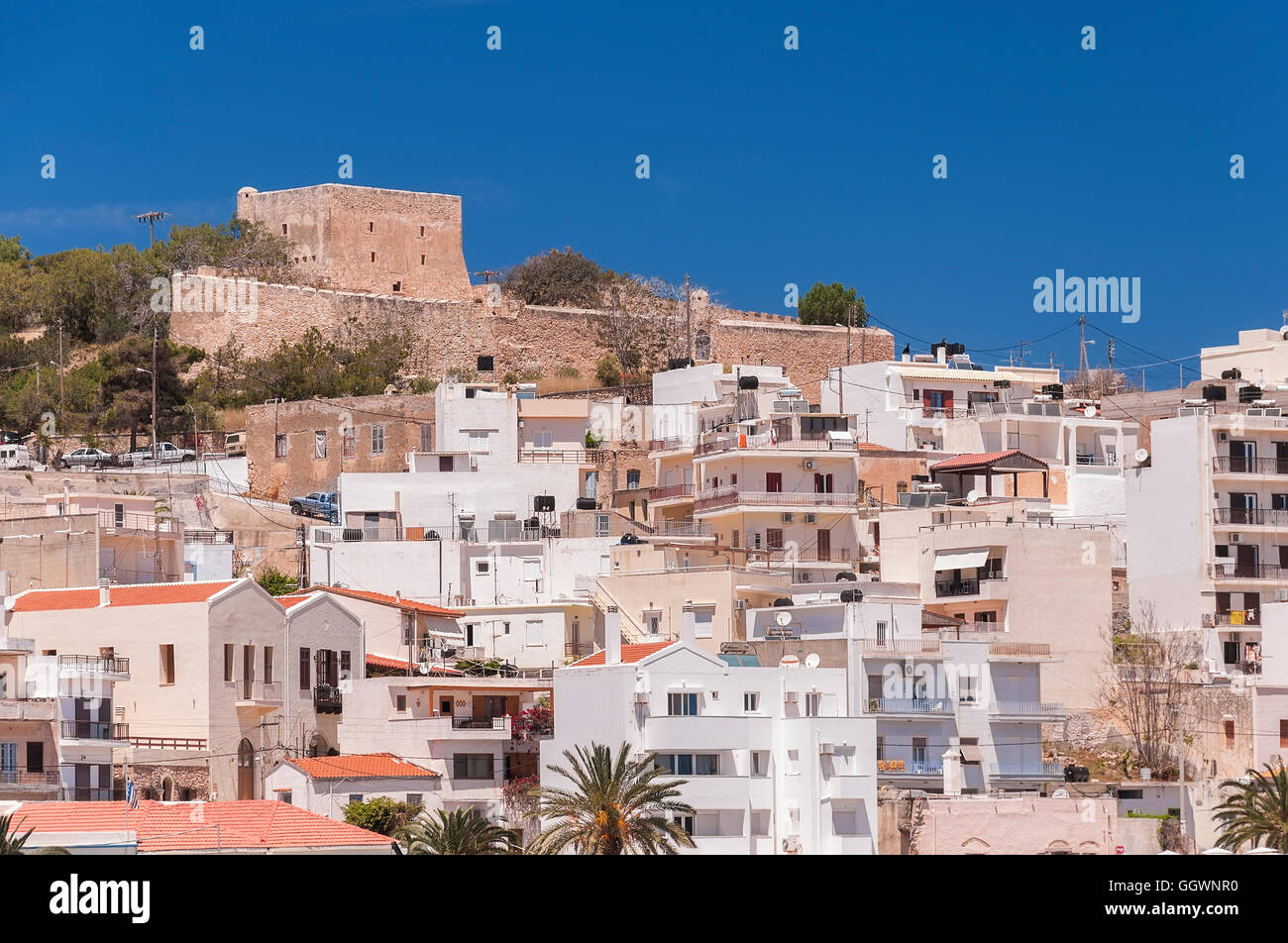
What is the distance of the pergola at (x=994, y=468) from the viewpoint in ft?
133

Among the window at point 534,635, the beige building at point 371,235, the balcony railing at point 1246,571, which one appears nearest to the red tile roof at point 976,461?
the balcony railing at point 1246,571

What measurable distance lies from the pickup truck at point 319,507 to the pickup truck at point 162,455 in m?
4.65

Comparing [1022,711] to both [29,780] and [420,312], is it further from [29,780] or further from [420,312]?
[420,312]

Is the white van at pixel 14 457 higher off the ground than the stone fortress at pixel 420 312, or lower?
lower

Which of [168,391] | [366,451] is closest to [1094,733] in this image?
[366,451]

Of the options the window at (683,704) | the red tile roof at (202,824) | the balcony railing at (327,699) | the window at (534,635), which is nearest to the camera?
the red tile roof at (202,824)

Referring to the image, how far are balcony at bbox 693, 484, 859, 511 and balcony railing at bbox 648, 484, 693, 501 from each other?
4.98 ft

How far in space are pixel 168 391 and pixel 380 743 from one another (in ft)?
78.3

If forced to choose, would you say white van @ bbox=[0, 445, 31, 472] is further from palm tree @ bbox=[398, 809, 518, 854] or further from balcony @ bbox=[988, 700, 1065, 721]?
balcony @ bbox=[988, 700, 1065, 721]

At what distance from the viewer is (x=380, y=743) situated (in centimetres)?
3042

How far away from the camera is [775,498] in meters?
40.2

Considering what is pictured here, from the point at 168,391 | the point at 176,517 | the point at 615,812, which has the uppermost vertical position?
the point at 168,391

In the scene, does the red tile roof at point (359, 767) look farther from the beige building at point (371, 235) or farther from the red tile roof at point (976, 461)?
the beige building at point (371, 235)

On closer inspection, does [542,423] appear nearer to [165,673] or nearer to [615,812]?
[165,673]
